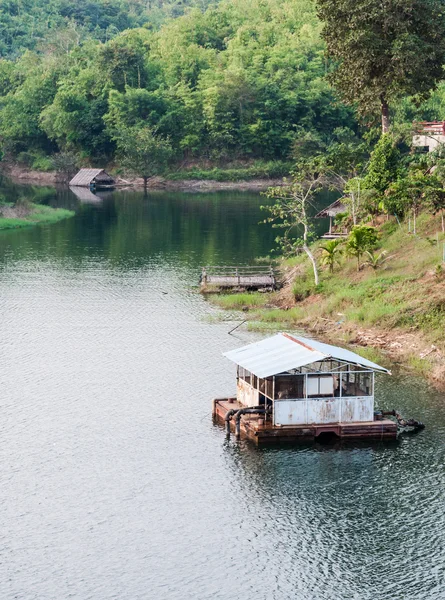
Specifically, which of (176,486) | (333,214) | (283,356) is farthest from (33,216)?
(176,486)

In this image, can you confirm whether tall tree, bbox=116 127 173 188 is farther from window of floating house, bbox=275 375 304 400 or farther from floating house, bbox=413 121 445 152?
window of floating house, bbox=275 375 304 400

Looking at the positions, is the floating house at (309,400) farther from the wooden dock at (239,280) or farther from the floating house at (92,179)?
the floating house at (92,179)

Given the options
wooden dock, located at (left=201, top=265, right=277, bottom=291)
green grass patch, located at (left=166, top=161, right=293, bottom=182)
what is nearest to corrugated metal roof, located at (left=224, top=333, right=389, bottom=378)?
wooden dock, located at (left=201, top=265, right=277, bottom=291)

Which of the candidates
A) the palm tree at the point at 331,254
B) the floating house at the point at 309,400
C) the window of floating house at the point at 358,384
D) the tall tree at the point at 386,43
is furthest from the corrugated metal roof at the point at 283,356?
the tall tree at the point at 386,43

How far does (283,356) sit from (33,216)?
8108cm

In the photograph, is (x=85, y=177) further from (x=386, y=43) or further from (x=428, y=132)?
(x=386, y=43)

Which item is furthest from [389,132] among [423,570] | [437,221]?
[423,570]

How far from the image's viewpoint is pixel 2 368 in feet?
193

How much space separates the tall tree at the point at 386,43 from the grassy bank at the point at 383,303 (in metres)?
12.0

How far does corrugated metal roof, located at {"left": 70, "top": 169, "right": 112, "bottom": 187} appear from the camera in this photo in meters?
174

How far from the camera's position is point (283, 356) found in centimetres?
4891

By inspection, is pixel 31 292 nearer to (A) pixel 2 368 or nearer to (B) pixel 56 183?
(A) pixel 2 368

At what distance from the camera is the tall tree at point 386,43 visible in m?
79.4

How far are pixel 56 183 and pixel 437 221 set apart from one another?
12017 cm
